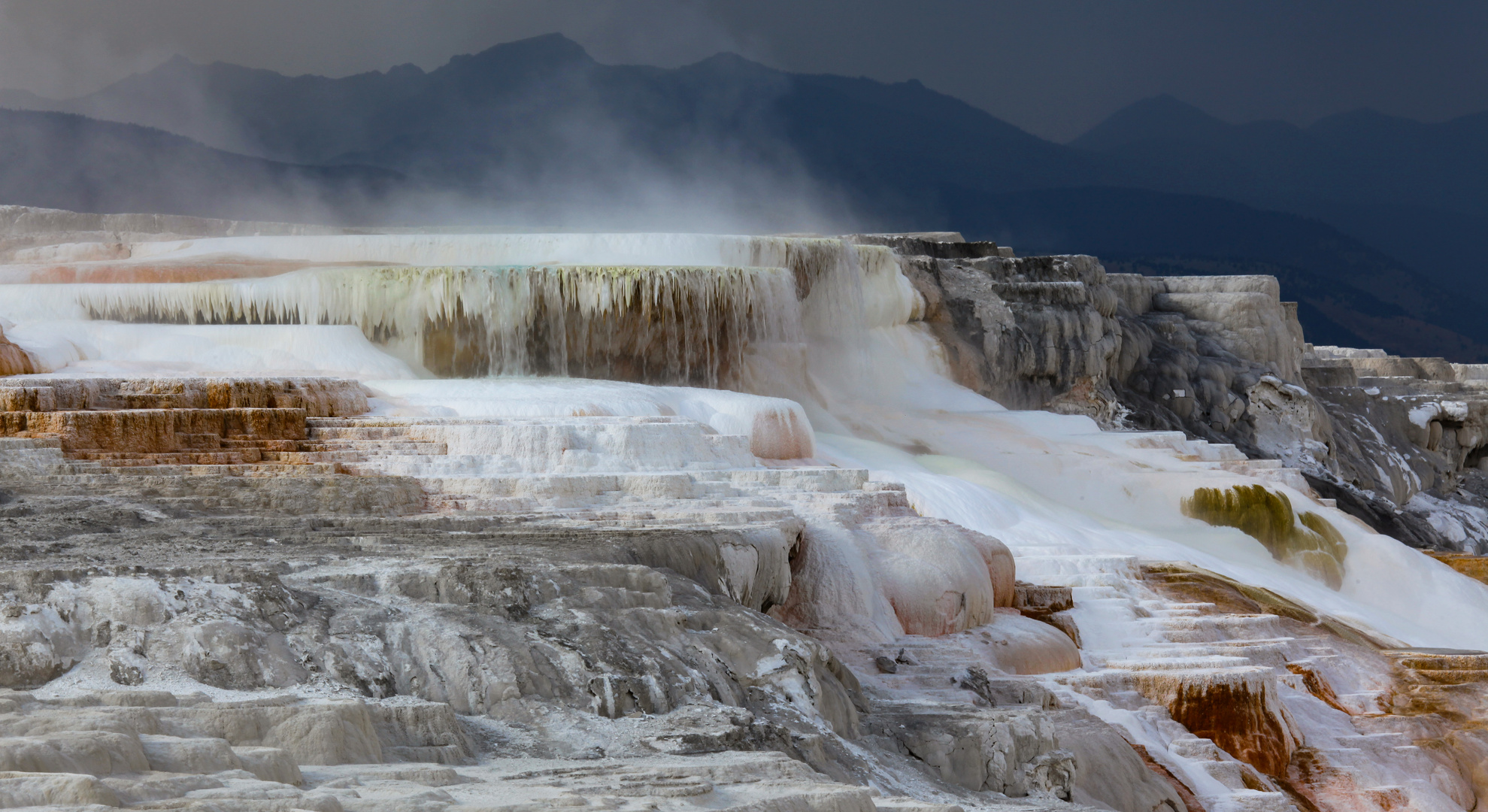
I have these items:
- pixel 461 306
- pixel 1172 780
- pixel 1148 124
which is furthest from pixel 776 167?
pixel 1172 780

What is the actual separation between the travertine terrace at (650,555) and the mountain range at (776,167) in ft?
32.6

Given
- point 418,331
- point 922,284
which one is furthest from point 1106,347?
point 418,331

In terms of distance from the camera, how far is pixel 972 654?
8977 millimetres

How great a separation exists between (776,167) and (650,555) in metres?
51.2

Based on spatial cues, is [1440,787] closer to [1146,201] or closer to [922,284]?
[922,284]

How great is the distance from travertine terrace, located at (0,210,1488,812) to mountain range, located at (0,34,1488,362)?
9932mm

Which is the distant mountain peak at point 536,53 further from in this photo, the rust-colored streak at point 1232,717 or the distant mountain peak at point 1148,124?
the rust-colored streak at point 1232,717

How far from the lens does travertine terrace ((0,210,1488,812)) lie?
525cm

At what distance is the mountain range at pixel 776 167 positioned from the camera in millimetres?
31812

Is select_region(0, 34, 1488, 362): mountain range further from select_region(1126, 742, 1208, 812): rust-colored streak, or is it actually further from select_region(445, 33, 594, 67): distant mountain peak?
select_region(1126, 742, 1208, 812): rust-colored streak

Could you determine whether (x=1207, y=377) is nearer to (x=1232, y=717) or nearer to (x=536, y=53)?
(x=1232, y=717)

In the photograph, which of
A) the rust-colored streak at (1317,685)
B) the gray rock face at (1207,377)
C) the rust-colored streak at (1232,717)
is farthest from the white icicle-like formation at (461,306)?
the rust-colored streak at (1232,717)

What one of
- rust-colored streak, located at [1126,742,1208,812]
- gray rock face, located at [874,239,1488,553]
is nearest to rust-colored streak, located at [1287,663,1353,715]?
rust-colored streak, located at [1126,742,1208,812]

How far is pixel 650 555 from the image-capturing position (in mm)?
7578
